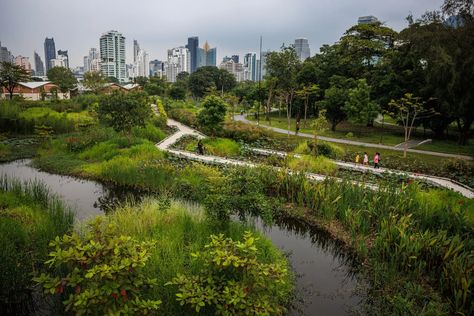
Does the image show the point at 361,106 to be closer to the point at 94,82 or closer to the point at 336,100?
the point at 336,100

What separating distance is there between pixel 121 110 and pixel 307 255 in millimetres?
14454

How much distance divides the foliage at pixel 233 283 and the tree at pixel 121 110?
50.6 feet

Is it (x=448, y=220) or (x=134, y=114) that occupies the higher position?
(x=134, y=114)

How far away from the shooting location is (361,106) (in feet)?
88.8

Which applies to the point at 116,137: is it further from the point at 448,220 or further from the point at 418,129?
the point at 418,129

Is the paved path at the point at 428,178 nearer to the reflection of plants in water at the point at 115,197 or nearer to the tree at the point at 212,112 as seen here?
the tree at the point at 212,112

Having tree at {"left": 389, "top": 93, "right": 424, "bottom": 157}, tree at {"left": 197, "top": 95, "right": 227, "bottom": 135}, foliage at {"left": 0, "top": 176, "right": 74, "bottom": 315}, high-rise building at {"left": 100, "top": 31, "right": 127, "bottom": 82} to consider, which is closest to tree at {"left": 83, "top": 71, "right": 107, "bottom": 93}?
tree at {"left": 197, "top": 95, "right": 227, "bottom": 135}

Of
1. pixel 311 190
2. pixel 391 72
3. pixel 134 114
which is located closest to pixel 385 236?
pixel 311 190

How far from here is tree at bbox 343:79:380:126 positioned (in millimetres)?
26967

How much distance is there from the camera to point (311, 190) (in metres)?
11.7

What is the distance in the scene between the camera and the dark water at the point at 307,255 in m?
7.04

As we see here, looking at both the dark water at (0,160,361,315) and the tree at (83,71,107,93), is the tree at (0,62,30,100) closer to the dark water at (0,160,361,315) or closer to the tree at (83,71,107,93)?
the tree at (83,71,107,93)

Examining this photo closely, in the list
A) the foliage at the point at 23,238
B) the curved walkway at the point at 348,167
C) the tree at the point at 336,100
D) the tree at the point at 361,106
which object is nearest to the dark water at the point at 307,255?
the foliage at the point at 23,238

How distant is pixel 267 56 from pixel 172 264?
2696 centimetres
